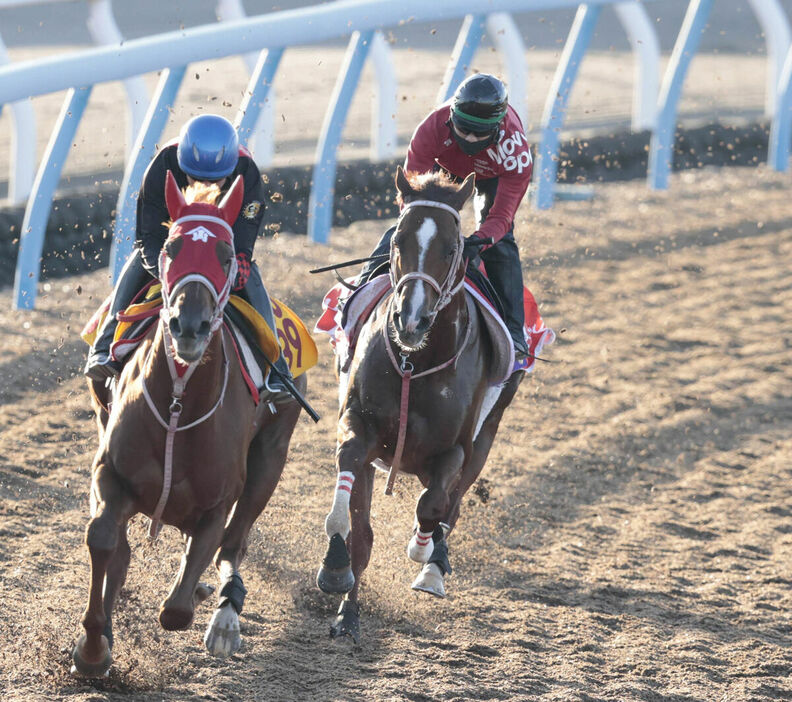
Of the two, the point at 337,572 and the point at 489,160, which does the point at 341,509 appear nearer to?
the point at 337,572

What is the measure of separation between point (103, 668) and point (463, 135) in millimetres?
2761

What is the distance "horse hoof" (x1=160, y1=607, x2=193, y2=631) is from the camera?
15.2ft

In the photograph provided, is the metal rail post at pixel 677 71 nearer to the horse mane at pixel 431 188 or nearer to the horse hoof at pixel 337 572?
the horse mane at pixel 431 188

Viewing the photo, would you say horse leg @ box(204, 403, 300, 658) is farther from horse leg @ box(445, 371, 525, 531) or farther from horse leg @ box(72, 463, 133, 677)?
→ horse leg @ box(445, 371, 525, 531)

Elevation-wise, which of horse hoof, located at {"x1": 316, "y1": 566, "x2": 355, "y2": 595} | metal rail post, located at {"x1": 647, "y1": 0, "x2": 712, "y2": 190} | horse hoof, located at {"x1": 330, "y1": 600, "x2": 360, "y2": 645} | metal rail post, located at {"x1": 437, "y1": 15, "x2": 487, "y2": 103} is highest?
metal rail post, located at {"x1": 647, "y1": 0, "x2": 712, "y2": 190}

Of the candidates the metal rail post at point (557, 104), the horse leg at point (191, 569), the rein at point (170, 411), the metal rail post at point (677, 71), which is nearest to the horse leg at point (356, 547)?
the horse leg at point (191, 569)

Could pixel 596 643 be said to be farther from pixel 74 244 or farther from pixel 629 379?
pixel 74 244

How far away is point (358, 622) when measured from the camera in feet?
17.7

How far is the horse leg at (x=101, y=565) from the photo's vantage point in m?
4.50

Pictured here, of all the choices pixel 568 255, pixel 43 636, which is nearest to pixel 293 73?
pixel 568 255

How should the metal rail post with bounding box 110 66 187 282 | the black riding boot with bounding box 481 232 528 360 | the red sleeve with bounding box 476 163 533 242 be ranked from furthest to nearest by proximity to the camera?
the metal rail post with bounding box 110 66 187 282 → the black riding boot with bounding box 481 232 528 360 → the red sleeve with bounding box 476 163 533 242

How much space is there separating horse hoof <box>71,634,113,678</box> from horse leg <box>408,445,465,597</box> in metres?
1.38

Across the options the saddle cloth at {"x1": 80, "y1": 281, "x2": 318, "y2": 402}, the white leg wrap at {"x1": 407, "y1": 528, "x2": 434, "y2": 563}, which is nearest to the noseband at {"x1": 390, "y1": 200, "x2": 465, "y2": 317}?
the saddle cloth at {"x1": 80, "y1": 281, "x2": 318, "y2": 402}

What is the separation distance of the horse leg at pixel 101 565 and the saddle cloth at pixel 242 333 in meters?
0.54
